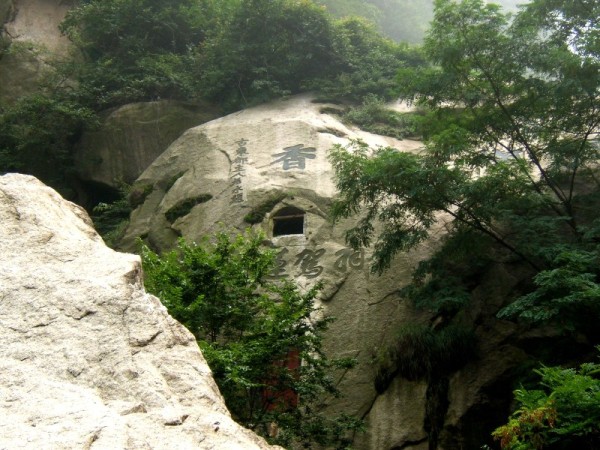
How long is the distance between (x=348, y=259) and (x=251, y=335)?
3.34 meters

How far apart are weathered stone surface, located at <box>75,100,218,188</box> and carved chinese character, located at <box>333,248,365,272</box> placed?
5.69 meters

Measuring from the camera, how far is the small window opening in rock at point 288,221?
11430 millimetres

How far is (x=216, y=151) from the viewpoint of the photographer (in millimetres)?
12836

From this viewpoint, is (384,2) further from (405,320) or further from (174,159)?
(405,320)

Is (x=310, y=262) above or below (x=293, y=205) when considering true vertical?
below

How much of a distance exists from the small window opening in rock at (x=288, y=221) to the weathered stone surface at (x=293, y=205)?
2.2 inches

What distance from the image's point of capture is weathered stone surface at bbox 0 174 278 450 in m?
3.96

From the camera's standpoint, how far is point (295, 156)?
12258 millimetres

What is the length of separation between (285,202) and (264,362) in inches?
181

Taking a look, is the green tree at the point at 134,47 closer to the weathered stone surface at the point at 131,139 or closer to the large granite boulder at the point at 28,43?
the weathered stone surface at the point at 131,139

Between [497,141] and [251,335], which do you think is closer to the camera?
[251,335]

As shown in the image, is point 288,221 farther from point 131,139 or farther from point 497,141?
point 131,139

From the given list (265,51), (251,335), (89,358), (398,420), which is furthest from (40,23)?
(89,358)

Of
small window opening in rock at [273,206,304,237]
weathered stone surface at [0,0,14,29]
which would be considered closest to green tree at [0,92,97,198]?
weathered stone surface at [0,0,14,29]
